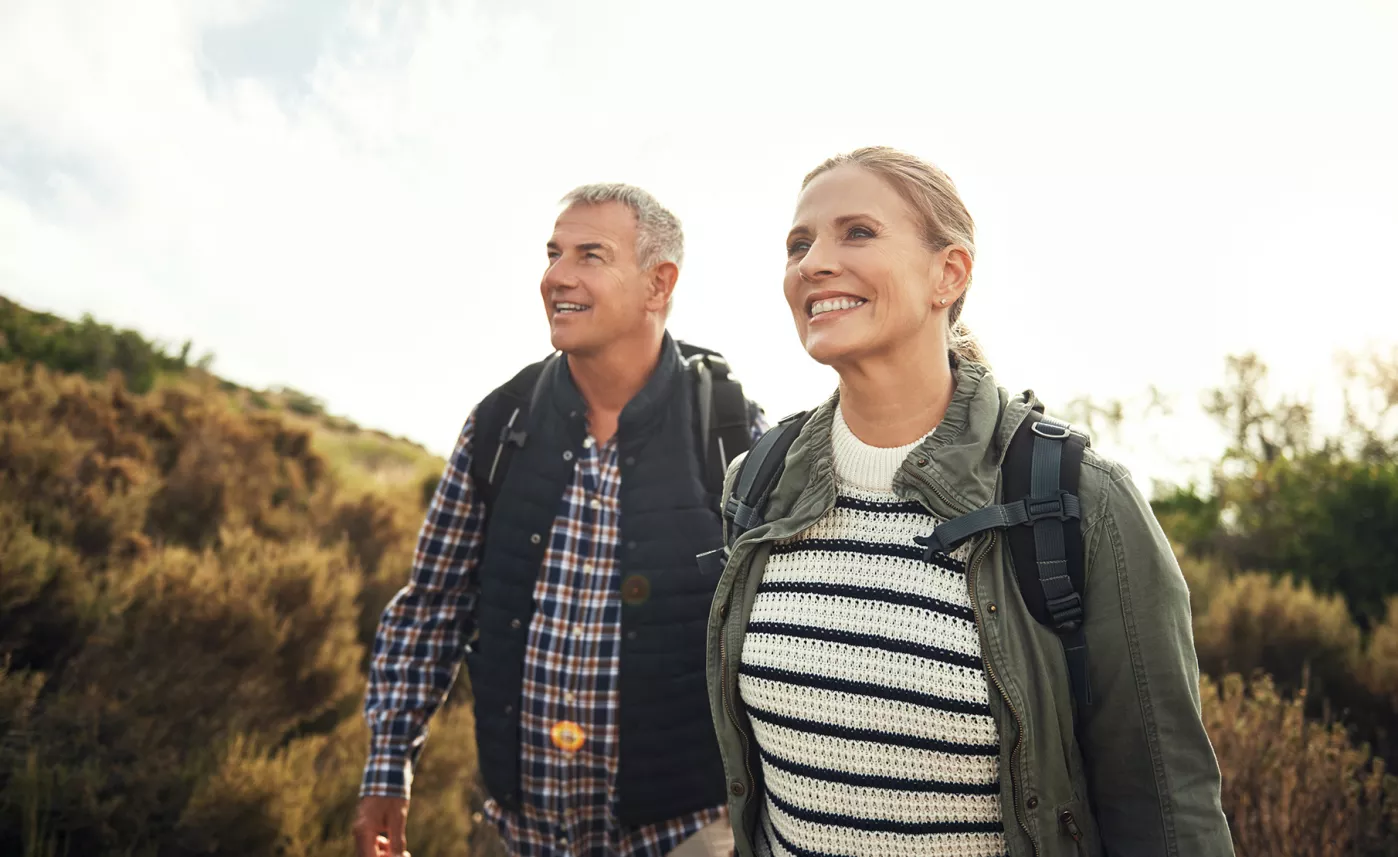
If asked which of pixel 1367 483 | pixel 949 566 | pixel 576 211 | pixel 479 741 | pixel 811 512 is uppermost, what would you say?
pixel 1367 483

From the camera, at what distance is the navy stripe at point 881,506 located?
1738 mm

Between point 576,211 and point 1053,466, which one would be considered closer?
point 1053,466

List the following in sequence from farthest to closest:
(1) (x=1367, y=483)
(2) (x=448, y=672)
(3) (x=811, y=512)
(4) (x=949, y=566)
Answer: (1) (x=1367, y=483), (2) (x=448, y=672), (3) (x=811, y=512), (4) (x=949, y=566)

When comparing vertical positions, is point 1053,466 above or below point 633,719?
above

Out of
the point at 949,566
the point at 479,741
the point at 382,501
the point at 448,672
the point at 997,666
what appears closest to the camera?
the point at 997,666

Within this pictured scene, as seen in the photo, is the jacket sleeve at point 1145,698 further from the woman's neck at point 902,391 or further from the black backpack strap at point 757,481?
the black backpack strap at point 757,481

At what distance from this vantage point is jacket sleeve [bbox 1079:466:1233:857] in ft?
4.83

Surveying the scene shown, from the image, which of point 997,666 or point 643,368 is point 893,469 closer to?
point 997,666

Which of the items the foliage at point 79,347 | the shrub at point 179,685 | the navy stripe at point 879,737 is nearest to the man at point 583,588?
the navy stripe at point 879,737

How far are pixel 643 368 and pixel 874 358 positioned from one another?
131cm

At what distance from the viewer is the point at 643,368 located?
2.99m

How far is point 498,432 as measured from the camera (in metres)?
2.85

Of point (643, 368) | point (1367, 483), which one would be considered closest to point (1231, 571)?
point (1367, 483)

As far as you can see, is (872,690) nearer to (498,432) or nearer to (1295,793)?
(498,432)
